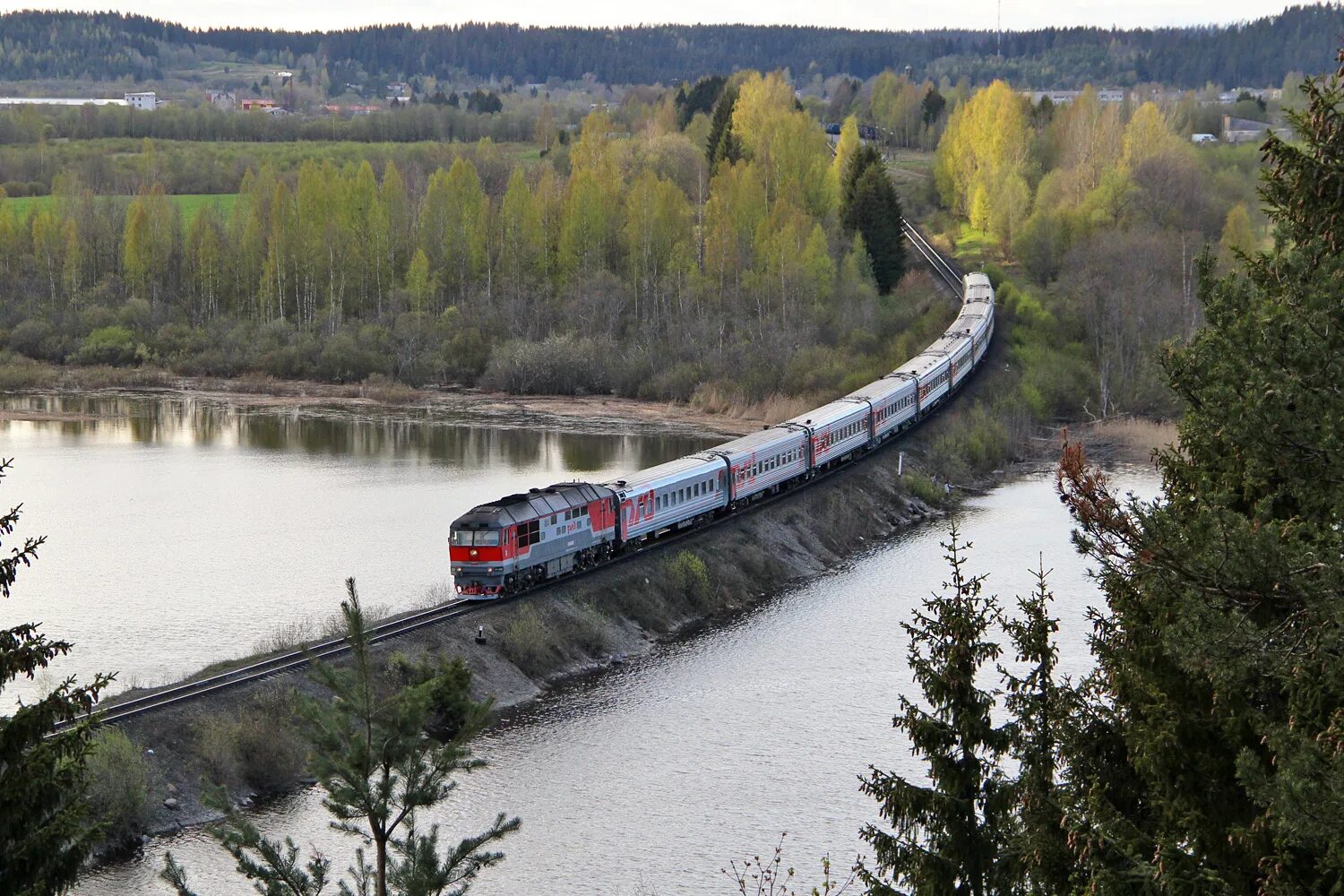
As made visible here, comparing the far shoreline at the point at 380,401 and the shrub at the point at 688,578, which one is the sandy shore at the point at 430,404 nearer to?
the far shoreline at the point at 380,401

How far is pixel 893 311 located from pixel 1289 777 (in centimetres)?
7779

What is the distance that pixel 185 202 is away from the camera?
401 ft

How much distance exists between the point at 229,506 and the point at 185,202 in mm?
78524

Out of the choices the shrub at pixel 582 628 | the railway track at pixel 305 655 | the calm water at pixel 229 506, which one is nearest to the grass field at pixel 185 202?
the calm water at pixel 229 506

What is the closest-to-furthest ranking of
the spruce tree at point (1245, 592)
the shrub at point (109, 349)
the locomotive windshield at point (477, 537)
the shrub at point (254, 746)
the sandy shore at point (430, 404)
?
the spruce tree at point (1245, 592), the shrub at point (254, 746), the locomotive windshield at point (477, 537), the sandy shore at point (430, 404), the shrub at point (109, 349)

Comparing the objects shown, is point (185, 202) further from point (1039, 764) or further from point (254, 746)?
point (1039, 764)

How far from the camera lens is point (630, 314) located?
291 feet

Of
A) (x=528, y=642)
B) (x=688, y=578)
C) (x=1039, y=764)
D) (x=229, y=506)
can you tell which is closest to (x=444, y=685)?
(x=528, y=642)

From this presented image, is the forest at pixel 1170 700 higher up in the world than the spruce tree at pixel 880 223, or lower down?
higher up

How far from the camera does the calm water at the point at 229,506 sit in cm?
3619

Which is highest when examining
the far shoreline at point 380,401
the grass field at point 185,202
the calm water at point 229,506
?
the grass field at point 185,202

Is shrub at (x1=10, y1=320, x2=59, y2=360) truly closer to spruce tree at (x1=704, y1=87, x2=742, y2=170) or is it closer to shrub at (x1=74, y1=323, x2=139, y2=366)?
shrub at (x1=74, y1=323, x2=139, y2=366)

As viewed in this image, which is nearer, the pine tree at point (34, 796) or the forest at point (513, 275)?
the pine tree at point (34, 796)

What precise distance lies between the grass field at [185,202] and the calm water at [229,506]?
34.6m
